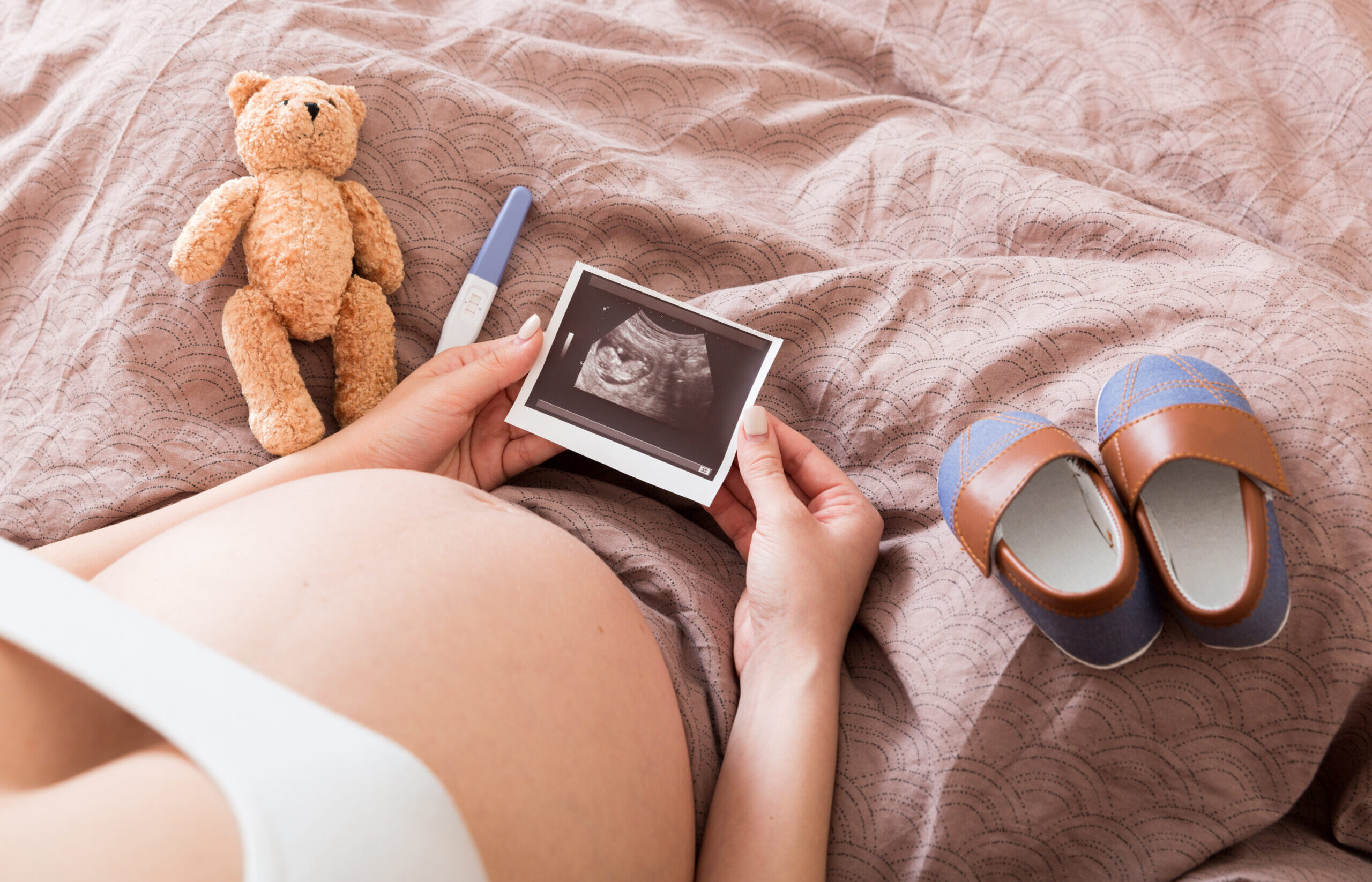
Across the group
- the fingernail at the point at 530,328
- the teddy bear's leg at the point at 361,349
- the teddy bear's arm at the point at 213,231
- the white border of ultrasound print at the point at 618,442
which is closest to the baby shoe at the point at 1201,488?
the white border of ultrasound print at the point at 618,442

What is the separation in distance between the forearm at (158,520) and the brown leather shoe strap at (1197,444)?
0.86m

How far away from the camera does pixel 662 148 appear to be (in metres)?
1.15

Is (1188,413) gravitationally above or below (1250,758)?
above

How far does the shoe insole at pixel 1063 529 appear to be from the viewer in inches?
32.3

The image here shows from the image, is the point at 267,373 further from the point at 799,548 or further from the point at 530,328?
the point at 799,548

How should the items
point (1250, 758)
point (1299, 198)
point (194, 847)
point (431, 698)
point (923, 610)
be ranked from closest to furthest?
point (194, 847) → point (431, 698) → point (1250, 758) → point (923, 610) → point (1299, 198)

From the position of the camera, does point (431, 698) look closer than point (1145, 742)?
Yes

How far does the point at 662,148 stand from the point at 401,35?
0.40 m

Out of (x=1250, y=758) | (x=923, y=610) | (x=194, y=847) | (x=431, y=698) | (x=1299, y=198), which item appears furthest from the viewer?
(x=1299, y=198)

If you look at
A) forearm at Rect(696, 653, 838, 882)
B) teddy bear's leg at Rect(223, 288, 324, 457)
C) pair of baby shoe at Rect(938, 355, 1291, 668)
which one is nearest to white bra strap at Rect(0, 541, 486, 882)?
forearm at Rect(696, 653, 838, 882)

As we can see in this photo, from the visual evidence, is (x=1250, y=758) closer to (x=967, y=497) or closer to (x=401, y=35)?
(x=967, y=497)

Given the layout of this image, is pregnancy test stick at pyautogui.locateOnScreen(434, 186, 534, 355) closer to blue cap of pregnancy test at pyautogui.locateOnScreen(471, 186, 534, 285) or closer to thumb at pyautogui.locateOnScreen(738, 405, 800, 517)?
blue cap of pregnancy test at pyautogui.locateOnScreen(471, 186, 534, 285)

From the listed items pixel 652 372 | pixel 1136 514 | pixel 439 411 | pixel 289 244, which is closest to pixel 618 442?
pixel 652 372

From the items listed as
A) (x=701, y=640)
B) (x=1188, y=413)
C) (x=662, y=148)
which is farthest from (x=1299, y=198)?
(x=701, y=640)
